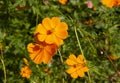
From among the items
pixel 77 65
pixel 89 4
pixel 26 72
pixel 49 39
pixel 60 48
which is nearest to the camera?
pixel 49 39

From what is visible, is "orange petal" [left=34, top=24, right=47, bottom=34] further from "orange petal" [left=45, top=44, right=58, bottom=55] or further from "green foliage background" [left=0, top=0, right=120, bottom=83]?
"green foliage background" [left=0, top=0, right=120, bottom=83]

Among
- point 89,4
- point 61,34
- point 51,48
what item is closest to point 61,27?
point 61,34

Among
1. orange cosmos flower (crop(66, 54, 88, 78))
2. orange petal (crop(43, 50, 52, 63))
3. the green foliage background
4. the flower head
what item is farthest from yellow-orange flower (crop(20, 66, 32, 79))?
the flower head

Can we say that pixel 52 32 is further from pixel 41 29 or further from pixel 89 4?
pixel 89 4

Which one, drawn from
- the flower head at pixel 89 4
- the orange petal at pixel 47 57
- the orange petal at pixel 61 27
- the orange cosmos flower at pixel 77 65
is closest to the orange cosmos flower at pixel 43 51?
the orange petal at pixel 47 57

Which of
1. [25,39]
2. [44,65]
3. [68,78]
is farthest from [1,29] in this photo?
[68,78]

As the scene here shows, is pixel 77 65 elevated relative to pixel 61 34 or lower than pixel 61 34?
lower
